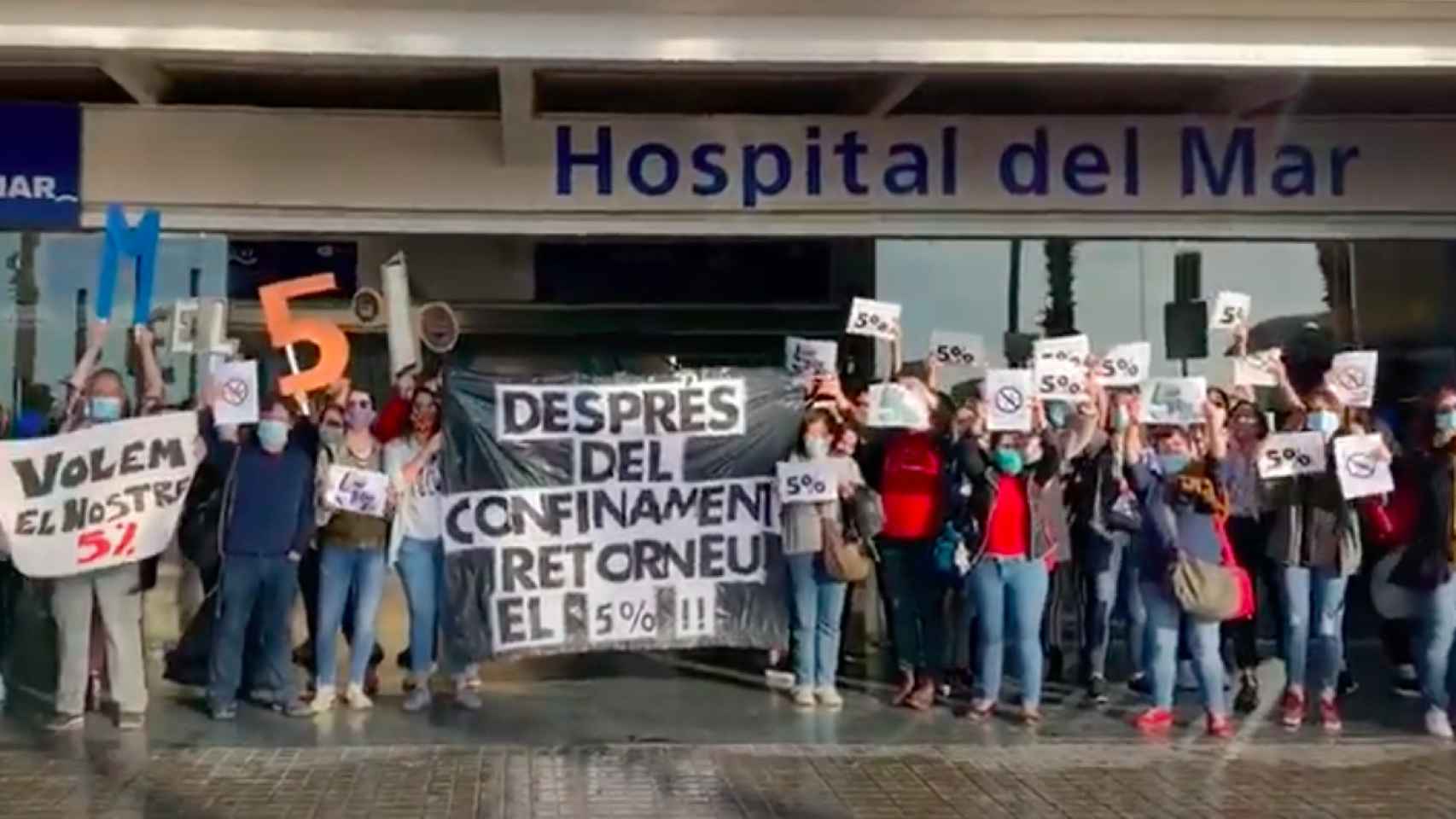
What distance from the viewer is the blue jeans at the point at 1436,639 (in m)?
10.0

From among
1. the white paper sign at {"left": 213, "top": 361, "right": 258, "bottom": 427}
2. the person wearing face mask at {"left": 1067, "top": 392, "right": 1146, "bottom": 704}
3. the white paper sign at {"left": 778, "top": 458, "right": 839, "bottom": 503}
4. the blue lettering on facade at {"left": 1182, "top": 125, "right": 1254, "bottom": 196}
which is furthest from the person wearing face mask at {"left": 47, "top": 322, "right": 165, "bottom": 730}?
the blue lettering on facade at {"left": 1182, "top": 125, "right": 1254, "bottom": 196}

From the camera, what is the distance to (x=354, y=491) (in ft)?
34.1

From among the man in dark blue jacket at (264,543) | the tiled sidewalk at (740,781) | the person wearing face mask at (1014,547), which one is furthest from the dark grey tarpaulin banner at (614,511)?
the person wearing face mask at (1014,547)

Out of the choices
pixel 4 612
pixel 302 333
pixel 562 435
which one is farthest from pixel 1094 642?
pixel 4 612

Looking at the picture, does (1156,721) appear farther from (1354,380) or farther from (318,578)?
(318,578)

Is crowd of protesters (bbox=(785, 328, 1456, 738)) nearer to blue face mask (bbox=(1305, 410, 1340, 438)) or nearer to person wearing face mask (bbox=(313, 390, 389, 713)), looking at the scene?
blue face mask (bbox=(1305, 410, 1340, 438))

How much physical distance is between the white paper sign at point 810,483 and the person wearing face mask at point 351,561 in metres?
2.26

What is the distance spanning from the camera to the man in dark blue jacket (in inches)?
407

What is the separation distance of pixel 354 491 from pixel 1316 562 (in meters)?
5.28

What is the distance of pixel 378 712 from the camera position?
1069cm

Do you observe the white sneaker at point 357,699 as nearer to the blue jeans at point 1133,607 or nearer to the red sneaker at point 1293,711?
the blue jeans at point 1133,607

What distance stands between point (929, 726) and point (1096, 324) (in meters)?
3.65

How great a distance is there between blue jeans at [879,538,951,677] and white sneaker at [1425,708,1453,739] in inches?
107

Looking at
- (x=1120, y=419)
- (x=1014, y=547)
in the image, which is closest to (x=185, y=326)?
(x=1014, y=547)
